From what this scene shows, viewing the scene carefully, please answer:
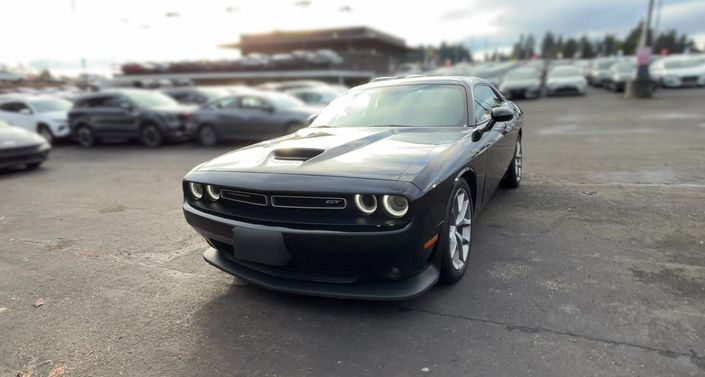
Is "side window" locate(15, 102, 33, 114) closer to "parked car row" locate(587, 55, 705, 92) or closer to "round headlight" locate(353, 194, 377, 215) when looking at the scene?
"round headlight" locate(353, 194, 377, 215)

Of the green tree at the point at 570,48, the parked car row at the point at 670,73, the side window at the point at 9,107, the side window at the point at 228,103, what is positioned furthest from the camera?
the green tree at the point at 570,48

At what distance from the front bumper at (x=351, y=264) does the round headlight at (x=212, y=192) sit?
234 millimetres

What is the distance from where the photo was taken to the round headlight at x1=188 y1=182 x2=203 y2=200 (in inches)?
137

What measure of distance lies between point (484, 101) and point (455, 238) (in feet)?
6.85

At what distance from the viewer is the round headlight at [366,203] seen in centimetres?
280

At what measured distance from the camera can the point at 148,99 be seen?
1369cm

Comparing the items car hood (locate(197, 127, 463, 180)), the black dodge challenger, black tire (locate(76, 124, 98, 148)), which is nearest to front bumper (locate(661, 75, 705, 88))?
the black dodge challenger

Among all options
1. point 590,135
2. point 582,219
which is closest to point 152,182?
point 582,219

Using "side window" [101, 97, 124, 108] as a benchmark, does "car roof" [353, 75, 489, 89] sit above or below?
above

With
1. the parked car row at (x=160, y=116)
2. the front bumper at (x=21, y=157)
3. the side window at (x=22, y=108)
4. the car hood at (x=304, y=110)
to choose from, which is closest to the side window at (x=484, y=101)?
the car hood at (x=304, y=110)

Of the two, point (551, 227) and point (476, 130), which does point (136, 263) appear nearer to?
point (476, 130)

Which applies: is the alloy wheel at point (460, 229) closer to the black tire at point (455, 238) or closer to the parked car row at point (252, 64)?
the black tire at point (455, 238)

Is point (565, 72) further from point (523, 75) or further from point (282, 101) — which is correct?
point (282, 101)

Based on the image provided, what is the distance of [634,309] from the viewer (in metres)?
2.98
